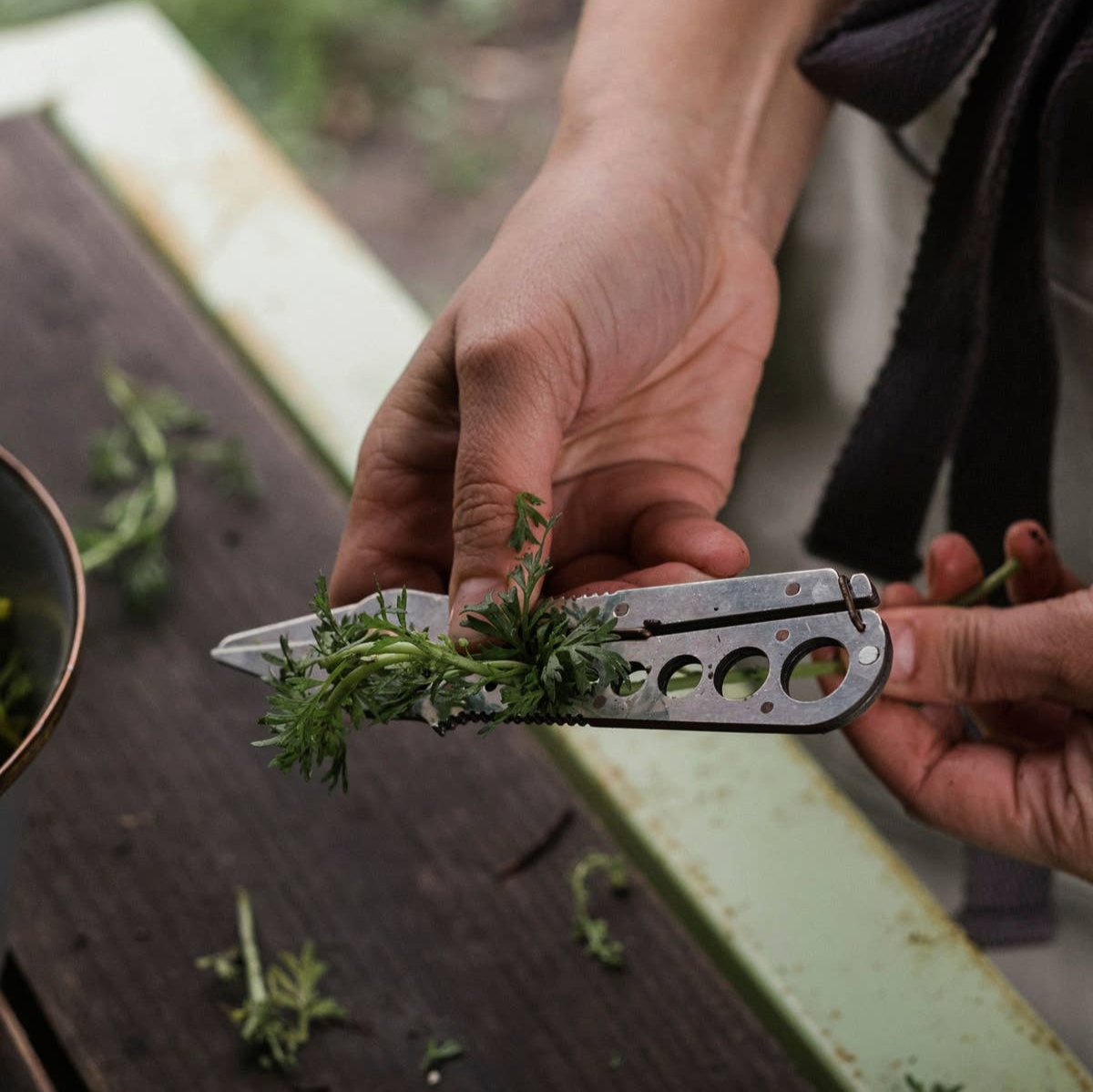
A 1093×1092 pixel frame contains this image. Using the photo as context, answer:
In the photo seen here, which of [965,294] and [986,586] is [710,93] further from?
[986,586]

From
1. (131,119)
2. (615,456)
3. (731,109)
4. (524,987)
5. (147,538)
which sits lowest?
(524,987)

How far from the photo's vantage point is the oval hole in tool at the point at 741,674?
103 centimetres

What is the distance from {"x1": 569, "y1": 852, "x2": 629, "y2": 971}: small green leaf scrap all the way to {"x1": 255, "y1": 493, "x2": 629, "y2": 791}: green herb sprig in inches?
14.9

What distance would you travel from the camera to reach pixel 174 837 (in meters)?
1.46

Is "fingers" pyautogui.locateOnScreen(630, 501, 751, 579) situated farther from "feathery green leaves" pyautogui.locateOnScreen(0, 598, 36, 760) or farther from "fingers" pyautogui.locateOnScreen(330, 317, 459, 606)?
"feathery green leaves" pyautogui.locateOnScreen(0, 598, 36, 760)

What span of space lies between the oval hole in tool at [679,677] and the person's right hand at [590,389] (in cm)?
9

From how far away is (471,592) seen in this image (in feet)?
3.83

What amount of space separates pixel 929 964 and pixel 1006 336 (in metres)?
0.67

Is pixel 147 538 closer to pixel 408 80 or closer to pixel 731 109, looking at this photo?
pixel 731 109

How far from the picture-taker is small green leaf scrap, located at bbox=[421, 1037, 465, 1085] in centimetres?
131

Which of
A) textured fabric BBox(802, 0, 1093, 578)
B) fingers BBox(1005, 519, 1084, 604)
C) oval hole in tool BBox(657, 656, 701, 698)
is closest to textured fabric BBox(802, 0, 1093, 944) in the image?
textured fabric BBox(802, 0, 1093, 578)

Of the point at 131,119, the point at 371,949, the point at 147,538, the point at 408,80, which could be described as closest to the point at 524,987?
the point at 371,949

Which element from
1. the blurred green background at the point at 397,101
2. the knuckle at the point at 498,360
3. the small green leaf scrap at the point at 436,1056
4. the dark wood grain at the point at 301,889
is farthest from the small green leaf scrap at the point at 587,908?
the blurred green background at the point at 397,101

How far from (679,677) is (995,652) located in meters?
0.30
